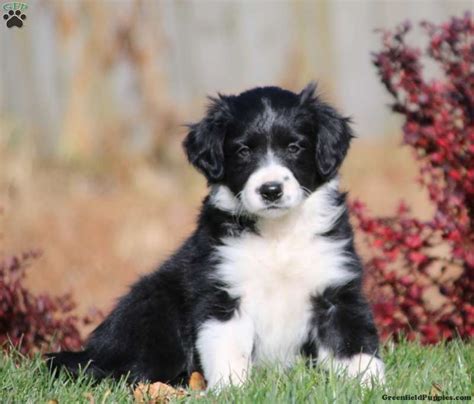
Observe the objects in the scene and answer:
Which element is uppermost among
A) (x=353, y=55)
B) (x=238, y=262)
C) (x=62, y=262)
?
(x=353, y=55)

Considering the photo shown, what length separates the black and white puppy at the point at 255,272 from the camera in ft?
14.4

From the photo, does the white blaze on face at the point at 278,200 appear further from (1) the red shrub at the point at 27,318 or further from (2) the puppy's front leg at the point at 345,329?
(1) the red shrub at the point at 27,318

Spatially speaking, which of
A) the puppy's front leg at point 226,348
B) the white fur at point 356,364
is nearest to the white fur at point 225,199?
the puppy's front leg at point 226,348

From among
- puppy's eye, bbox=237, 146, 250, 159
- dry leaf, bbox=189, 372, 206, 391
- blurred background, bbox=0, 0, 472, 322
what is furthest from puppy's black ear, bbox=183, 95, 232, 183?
blurred background, bbox=0, 0, 472, 322

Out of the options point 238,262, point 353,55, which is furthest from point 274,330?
point 353,55

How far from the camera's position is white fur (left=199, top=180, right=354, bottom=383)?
4.38 meters

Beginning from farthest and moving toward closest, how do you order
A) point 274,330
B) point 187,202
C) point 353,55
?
1. point 353,55
2. point 187,202
3. point 274,330

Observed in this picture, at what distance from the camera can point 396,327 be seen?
5805 millimetres

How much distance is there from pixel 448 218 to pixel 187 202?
6.19m

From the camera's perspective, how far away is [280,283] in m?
4.40

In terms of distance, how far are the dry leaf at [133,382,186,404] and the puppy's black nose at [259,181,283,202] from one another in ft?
3.25

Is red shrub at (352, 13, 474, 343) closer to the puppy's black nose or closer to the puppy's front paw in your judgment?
the puppy's front paw

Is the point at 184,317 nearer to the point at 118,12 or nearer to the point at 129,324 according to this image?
the point at 129,324
